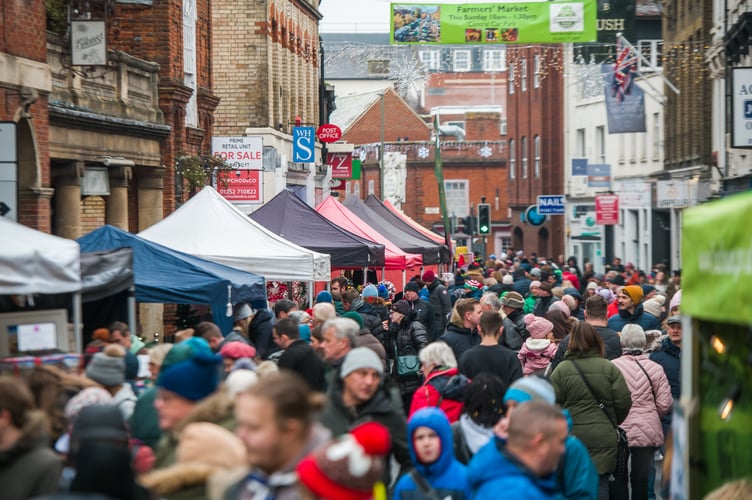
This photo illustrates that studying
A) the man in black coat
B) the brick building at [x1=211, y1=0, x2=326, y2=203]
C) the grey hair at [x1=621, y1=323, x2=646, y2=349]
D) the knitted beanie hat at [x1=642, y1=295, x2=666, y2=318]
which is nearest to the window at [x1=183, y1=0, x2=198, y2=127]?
the brick building at [x1=211, y1=0, x2=326, y2=203]

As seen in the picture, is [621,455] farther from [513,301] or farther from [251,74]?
[251,74]

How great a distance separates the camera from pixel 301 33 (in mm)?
45625

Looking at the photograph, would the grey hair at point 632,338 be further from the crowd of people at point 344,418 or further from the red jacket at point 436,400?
the red jacket at point 436,400

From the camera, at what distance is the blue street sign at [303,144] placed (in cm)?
3684

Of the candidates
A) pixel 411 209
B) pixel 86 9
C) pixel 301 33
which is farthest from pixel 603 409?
pixel 411 209

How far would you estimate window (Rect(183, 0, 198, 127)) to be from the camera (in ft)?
91.9

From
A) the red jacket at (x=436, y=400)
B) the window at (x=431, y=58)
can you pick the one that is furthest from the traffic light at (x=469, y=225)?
the window at (x=431, y=58)

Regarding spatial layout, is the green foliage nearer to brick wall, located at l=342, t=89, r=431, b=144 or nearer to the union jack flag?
the union jack flag

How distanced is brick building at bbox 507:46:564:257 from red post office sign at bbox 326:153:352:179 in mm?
14560

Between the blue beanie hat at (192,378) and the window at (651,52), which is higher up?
the window at (651,52)

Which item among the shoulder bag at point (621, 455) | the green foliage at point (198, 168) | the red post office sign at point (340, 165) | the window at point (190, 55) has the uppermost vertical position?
the window at point (190, 55)

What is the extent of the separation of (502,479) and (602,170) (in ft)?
140

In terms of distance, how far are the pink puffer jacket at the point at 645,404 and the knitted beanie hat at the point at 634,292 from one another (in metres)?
3.87

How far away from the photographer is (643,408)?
11258 millimetres
